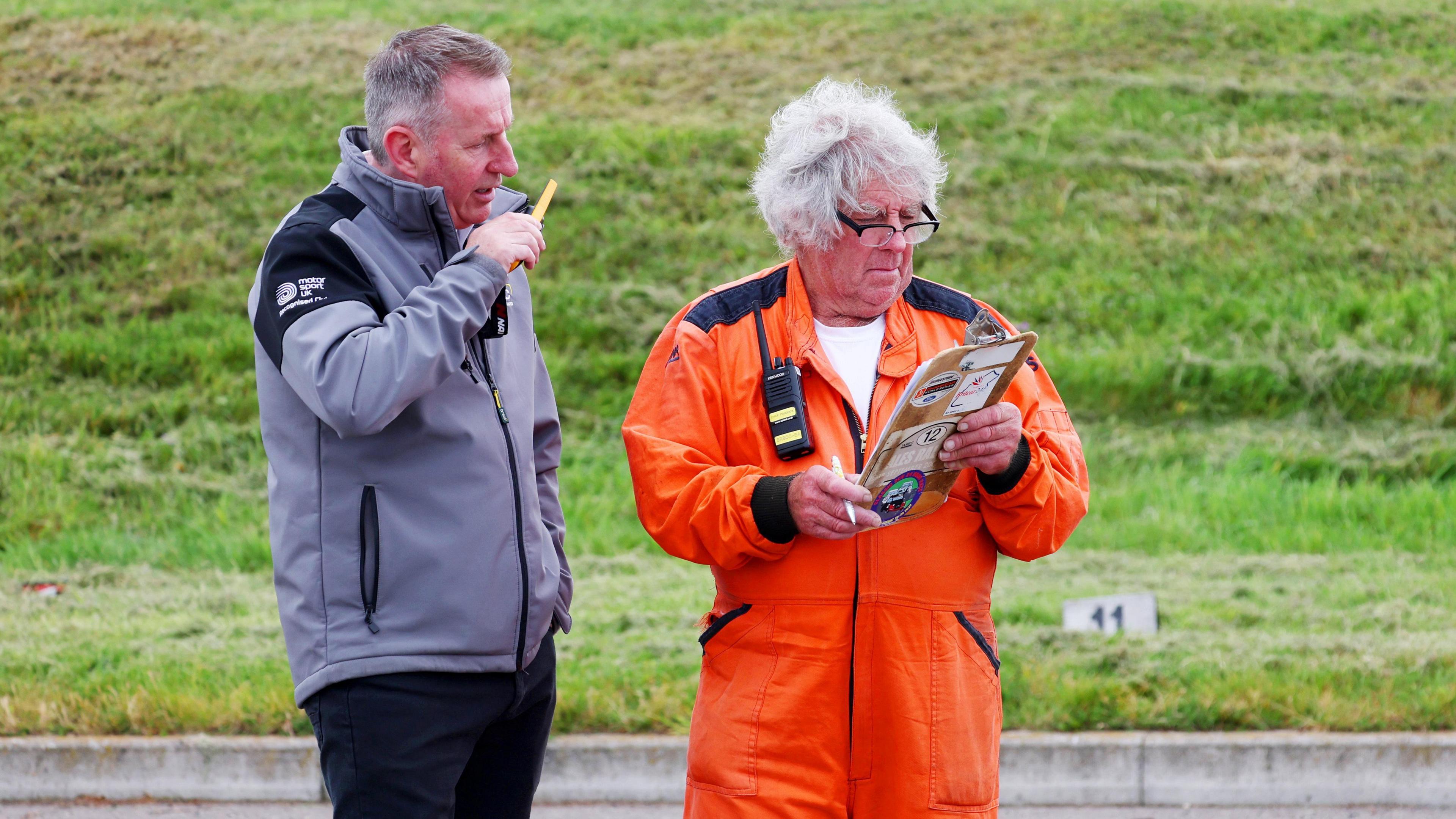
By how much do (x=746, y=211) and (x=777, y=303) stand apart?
8.68 meters

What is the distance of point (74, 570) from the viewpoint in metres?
7.24

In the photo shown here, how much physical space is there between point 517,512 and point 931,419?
784mm

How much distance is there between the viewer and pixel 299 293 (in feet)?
7.69

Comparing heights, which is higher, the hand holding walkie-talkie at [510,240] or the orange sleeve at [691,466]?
the hand holding walkie-talkie at [510,240]

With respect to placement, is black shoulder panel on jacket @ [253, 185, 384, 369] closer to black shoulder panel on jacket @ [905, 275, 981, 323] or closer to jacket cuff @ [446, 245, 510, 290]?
jacket cuff @ [446, 245, 510, 290]

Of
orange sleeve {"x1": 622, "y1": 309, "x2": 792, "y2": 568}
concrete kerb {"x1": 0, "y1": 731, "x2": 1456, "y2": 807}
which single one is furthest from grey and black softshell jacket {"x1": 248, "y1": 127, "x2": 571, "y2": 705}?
concrete kerb {"x1": 0, "y1": 731, "x2": 1456, "y2": 807}

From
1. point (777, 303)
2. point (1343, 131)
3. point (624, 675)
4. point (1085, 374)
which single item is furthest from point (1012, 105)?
point (777, 303)

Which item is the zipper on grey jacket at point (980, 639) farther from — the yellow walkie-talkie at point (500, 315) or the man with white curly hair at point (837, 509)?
the yellow walkie-talkie at point (500, 315)

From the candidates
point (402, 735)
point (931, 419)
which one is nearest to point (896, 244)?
point (931, 419)

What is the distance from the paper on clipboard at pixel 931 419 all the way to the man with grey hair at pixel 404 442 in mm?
675

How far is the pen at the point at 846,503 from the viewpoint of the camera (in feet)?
8.05

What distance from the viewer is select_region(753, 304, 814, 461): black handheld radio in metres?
2.64

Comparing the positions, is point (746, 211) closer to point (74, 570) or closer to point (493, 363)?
point (74, 570)

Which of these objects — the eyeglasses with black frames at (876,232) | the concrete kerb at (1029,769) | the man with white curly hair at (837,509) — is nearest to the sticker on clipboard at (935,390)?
the man with white curly hair at (837,509)
